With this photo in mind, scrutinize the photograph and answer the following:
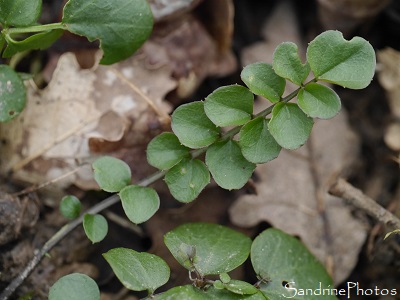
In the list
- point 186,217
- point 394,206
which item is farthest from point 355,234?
point 186,217

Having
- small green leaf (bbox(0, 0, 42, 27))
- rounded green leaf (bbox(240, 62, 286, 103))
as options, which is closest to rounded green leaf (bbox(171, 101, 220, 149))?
rounded green leaf (bbox(240, 62, 286, 103))

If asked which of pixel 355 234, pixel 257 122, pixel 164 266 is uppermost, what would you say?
pixel 257 122

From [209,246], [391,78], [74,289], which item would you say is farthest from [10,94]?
[391,78]

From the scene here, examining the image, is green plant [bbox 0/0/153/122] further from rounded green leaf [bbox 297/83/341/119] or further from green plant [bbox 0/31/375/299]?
rounded green leaf [bbox 297/83/341/119]

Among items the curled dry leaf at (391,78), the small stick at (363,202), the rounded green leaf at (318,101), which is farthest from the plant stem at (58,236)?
the curled dry leaf at (391,78)

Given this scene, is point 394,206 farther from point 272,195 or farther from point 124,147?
point 124,147
